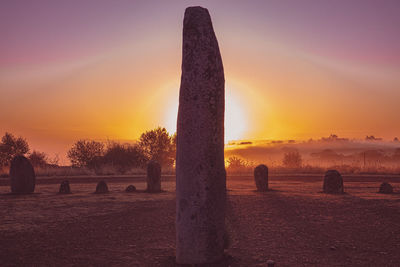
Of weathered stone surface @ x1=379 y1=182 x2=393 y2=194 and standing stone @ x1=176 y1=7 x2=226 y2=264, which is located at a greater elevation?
standing stone @ x1=176 y1=7 x2=226 y2=264

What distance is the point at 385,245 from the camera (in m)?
7.67

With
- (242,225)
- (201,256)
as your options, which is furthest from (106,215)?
(201,256)

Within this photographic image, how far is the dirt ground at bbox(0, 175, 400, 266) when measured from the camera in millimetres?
6828

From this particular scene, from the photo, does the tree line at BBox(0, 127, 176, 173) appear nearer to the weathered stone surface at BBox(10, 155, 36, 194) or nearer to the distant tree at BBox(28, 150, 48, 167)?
the distant tree at BBox(28, 150, 48, 167)

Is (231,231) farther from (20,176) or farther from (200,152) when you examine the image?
(20,176)

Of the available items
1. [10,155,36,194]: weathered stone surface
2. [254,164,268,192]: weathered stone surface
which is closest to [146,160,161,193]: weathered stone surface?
[254,164,268,192]: weathered stone surface

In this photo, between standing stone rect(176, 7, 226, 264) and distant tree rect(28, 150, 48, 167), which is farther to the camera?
distant tree rect(28, 150, 48, 167)

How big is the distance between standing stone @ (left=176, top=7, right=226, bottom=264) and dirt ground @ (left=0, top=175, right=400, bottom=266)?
2.00 feet

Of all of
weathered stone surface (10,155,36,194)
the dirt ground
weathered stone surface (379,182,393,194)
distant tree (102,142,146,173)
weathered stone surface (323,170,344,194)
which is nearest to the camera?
the dirt ground

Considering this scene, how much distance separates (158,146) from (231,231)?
40.1m

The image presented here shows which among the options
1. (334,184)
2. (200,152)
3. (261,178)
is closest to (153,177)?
(261,178)

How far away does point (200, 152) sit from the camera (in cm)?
607

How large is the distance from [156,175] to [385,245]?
1235 centimetres

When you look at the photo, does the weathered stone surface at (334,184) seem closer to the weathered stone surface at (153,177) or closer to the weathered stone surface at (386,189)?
the weathered stone surface at (386,189)
